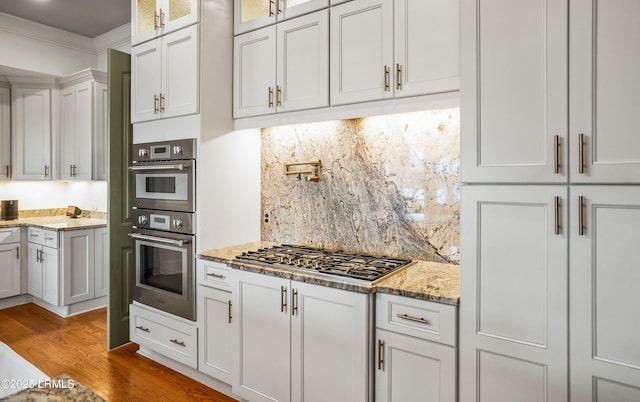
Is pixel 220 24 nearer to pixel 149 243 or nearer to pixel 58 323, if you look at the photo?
pixel 149 243

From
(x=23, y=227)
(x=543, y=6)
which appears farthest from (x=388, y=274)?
(x=23, y=227)

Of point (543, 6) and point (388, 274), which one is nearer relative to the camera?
point (543, 6)

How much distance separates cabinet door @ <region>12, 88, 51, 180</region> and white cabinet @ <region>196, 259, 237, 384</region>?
3232 millimetres

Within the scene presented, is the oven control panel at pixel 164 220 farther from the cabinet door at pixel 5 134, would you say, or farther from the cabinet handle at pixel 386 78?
the cabinet door at pixel 5 134

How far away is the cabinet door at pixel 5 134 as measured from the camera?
451cm

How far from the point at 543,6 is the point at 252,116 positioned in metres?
1.81

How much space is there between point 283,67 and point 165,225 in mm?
1402

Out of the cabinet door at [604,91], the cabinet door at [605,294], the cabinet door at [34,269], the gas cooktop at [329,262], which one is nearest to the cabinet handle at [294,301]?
the gas cooktop at [329,262]

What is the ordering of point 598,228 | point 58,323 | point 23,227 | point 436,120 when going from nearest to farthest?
point 598,228 → point 436,120 → point 58,323 → point 23,227

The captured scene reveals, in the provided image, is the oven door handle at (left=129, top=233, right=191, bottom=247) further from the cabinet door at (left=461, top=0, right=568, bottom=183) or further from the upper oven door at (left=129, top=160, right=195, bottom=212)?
the cabinet door at (left=461, top=0, right=568, bottom=183)

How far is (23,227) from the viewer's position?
4.46 m

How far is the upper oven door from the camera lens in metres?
2.73

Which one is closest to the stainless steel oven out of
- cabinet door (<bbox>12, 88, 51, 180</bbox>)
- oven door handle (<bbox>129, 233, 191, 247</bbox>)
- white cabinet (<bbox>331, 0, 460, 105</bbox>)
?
oven door handle (<bbox>129, 233, 191, 247</bbox>)

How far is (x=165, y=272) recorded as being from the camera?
2.94 metres
